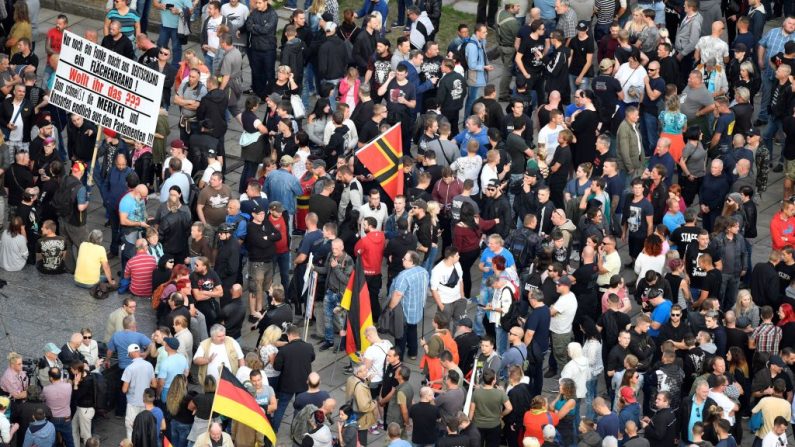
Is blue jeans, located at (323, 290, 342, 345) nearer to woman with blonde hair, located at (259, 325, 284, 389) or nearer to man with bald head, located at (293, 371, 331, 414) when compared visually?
woman with blonde hair, located at (259, 325, 284, 389)

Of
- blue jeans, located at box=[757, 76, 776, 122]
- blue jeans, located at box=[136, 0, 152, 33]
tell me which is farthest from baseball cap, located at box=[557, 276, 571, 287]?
blue jeans, located at box=[136, 0, 152, 33]

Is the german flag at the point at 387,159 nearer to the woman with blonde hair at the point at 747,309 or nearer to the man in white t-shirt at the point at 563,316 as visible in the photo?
the man in white t-shirt at the point at 563,316

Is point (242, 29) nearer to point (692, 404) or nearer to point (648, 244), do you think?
point (648, 244)

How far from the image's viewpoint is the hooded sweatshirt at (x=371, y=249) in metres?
24.4

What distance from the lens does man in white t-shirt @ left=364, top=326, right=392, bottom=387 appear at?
22625 millimetres

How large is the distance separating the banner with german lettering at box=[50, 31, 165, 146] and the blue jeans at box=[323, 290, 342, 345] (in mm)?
3913

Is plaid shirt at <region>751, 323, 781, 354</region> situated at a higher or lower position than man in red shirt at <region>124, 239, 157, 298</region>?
higher

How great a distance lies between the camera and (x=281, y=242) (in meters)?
25.3

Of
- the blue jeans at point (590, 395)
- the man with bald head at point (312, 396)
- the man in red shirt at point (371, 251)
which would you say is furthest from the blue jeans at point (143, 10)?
the blue jeans at point (590, 395)

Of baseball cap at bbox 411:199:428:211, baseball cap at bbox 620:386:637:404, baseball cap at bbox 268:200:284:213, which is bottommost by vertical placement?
baseball cap at bbox 268:200:284:213

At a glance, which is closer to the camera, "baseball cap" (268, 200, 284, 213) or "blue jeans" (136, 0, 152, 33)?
"baseball cap" (268, 200, 284, 213)

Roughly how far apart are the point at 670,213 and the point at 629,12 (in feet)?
25.5

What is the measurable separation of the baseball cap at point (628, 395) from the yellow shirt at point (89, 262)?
7933 millimetres

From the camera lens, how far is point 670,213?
25.4m
